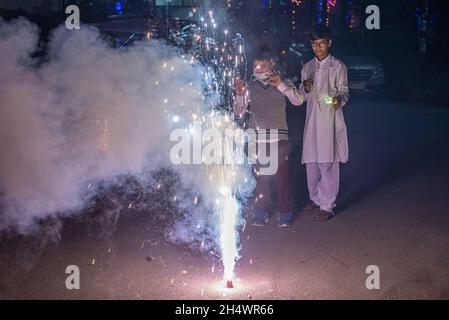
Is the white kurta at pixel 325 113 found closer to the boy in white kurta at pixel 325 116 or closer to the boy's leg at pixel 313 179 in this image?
the boy in white kurta at pixel 325 116

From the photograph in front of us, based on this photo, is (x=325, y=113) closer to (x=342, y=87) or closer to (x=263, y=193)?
(x=342, y=87)

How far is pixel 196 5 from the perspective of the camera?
60.6 feet

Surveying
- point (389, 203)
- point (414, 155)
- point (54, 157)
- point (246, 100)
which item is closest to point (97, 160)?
point (54, 157)

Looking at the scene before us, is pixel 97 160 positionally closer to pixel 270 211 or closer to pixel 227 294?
pixel 270 211

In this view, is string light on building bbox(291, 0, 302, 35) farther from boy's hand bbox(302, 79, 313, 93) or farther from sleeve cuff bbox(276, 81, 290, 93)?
sleeve cuff bbox(276, 81, 290, 93)

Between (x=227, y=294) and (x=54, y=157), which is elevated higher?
(x=54, y=157)

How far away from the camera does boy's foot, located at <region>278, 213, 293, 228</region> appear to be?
8367 millimetres

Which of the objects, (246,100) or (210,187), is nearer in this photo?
(246,100)

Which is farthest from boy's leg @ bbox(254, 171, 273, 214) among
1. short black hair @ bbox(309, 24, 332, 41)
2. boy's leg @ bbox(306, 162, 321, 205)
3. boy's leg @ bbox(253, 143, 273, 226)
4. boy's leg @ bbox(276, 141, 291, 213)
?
short black hair @ bbox(309, 24, 332, 41)

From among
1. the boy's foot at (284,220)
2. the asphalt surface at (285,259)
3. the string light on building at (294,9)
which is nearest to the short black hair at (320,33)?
the boy's foot at (284,220)

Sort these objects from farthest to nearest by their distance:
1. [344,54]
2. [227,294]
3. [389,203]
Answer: [344,54]
[389,203]
[227,294]

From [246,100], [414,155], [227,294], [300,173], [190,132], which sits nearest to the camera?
[227,294]

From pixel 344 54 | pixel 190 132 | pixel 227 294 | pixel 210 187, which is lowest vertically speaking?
pixel 227 294

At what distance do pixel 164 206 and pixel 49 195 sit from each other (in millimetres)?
1463
